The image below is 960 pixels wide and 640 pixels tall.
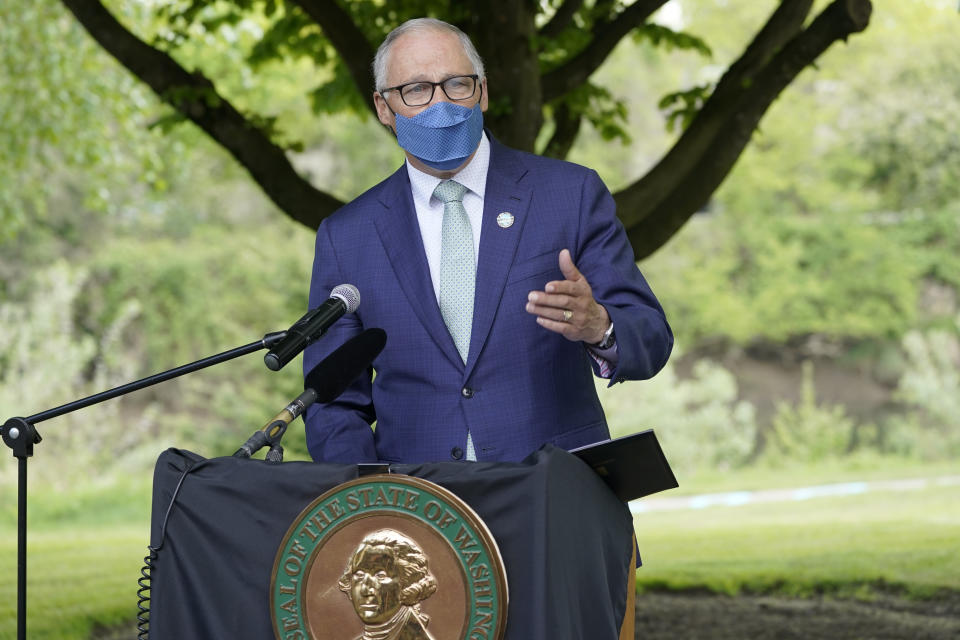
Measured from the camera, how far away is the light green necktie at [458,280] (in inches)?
102

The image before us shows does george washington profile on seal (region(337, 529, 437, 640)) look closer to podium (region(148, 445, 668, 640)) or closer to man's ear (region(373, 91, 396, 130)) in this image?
podium (region(148, 445, 668, 640))

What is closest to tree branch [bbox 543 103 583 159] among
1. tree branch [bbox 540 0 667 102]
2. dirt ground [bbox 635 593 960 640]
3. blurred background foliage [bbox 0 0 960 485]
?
tree branch [bbox 540 0 667 102]

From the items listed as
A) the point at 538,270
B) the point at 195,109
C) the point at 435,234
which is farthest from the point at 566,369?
the point at 195,109

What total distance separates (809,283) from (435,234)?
2269 cm

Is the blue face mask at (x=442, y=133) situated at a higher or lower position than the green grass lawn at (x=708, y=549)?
higher

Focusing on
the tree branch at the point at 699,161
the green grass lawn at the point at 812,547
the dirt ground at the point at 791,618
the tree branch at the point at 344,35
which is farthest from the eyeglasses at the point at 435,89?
the green grass lawn at the point at 812,547

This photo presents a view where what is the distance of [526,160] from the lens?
8.93 feet

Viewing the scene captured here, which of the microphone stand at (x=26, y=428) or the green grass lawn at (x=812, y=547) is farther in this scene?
the green grass lawn at (x=812, y=547)

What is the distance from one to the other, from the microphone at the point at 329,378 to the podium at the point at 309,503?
0.26 ft

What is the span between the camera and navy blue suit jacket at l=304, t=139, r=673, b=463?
2.50 meters

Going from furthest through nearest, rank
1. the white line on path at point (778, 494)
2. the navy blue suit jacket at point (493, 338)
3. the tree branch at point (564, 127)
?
the white line on path at point (778, 494) < the tree branch at point (564, 127) < the navy blue suit jacket at point (493, 338)

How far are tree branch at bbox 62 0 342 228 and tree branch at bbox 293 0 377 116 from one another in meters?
0.59

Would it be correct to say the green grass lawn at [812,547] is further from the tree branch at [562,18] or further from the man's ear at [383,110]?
the man's ear at [383,110]

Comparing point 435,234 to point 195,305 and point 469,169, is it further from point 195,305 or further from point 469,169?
point 195,305
